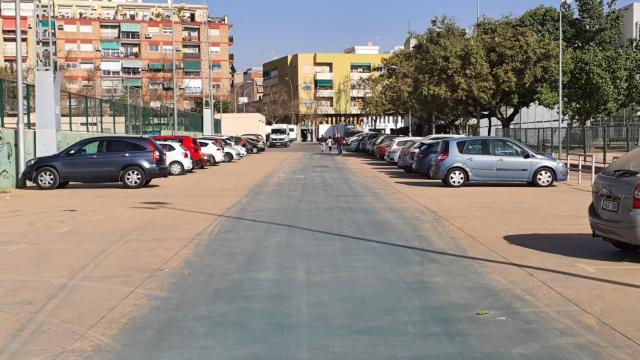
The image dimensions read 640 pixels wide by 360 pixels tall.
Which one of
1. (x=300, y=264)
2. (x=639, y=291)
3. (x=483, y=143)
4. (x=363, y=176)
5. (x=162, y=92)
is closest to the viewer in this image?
(x=639, y=291)

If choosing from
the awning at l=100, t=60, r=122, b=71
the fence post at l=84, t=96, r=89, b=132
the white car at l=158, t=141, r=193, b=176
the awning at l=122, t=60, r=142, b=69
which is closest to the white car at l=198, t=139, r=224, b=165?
the fence post at l=84, t=96, r=89, b=132

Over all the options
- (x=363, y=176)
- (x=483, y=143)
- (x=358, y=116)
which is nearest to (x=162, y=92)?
(x=358, y=116)

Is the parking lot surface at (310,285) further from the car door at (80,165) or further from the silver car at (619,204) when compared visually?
the car door at (80,165)

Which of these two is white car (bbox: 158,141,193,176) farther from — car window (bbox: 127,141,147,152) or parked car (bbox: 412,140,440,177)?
parked car (bbox: 412,140,440,177)

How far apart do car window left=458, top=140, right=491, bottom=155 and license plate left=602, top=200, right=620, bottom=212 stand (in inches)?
509

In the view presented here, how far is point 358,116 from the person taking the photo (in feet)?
448

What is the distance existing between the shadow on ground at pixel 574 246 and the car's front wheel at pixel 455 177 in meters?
10.5

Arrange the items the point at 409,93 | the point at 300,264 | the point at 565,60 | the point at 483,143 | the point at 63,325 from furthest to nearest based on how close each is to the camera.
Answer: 1. the point at 409,93
2. the point at 565,60
3. the point at 483,143
4. the point at 300,264
5. the point at 63,325

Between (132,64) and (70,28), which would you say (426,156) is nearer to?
(132,64)

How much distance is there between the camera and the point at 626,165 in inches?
368

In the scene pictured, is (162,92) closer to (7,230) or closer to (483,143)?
(483,143)

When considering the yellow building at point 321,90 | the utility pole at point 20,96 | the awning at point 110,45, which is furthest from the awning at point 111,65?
the utility pole at point 20,96

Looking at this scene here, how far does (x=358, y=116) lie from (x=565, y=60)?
9227 centimetres

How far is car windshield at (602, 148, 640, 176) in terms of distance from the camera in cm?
917
